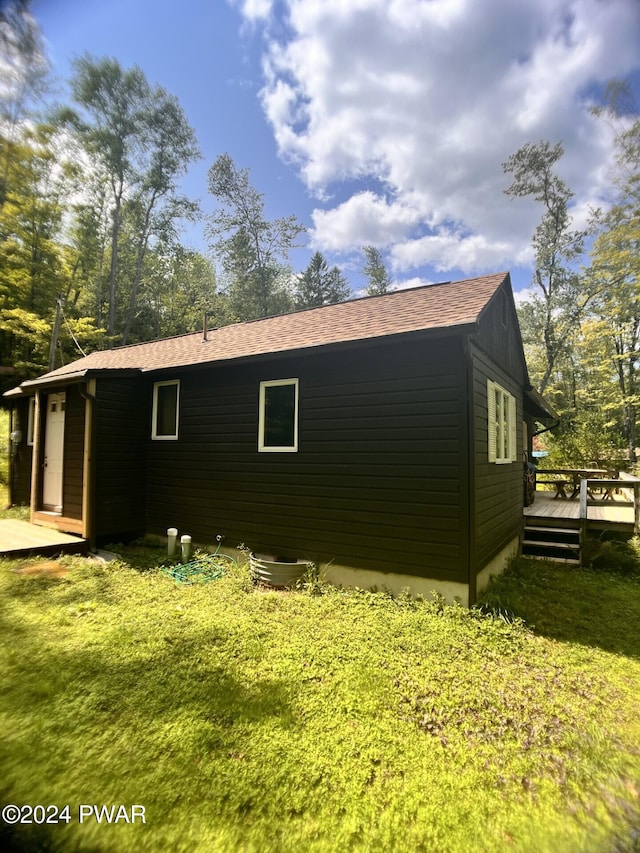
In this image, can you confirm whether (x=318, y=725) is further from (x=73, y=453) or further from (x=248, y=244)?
(x=248, y=244)

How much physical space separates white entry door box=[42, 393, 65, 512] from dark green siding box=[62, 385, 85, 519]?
364 millimetres

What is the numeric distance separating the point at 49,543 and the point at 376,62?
30.9ft

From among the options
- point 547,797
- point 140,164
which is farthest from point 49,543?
point 140,164

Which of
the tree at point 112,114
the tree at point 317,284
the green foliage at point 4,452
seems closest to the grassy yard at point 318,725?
the green foliage at point 4,452

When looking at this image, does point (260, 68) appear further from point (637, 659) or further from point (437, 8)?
point (637, 659)

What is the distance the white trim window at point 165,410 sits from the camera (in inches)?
312

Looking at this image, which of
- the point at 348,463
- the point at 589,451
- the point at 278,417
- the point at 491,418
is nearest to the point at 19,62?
the point at 278,417

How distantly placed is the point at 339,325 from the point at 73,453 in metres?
5.75

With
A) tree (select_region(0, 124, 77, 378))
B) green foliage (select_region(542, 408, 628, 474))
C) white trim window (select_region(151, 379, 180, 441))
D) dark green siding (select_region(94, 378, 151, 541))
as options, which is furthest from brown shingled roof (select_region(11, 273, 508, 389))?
green foliage (select_region(542, 408, 628, 474))

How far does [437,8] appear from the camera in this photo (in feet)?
15.7

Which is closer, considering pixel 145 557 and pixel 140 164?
pixel 145 557

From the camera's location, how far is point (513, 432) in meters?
7.91

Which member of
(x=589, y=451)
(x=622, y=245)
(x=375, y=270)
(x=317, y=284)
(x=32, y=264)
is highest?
(x=375, y=270)

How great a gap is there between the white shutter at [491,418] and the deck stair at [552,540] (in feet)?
10.4
